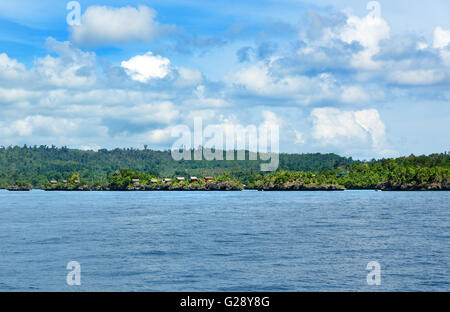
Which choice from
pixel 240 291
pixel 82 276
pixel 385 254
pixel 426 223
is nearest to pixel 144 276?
pixel 82 276

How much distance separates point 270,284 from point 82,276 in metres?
13.9

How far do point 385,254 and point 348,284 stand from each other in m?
14.5

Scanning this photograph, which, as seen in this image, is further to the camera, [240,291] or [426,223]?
[426,223]

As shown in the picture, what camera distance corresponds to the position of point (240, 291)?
33.9 metres

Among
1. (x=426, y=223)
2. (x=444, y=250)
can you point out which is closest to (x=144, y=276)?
(x=444, y=250)

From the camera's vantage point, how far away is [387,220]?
8450 cm

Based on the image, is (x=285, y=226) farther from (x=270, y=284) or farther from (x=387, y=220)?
(x=270, y=284)

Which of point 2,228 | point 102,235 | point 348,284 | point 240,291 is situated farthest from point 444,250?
point 2,228
